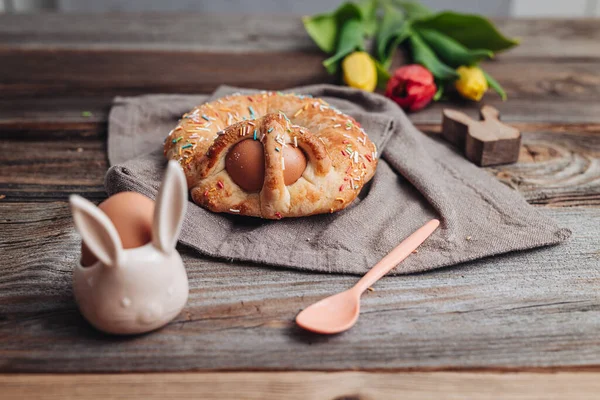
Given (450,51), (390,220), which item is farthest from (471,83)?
(390,220)

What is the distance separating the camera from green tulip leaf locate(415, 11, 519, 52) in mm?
1904

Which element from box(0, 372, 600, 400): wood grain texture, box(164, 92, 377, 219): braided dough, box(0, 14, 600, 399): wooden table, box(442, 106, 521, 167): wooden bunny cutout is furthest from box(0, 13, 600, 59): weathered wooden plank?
box(0, 372, 600, 400): wood grain texture

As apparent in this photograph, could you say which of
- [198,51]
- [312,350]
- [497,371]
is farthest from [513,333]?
[198,51]

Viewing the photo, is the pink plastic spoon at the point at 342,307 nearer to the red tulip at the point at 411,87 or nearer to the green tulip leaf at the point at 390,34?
the red tulip at the point at 411,87

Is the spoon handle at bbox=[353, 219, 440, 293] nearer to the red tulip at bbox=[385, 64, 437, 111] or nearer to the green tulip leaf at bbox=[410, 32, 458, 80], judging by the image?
the red tulip at bbox=[385, 64, 437, 111]

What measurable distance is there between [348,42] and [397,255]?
1.03 meters

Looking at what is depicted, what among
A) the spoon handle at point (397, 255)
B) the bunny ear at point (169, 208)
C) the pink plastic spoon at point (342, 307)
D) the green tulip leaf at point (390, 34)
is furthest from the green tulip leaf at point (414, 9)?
the bunny ear at point (169, 208)

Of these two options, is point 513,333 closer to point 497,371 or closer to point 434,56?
point 497,371

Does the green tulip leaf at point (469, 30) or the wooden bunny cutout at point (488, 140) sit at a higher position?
the green tulip leaf at point (469, 30)

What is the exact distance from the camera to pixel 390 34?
2.00 metres

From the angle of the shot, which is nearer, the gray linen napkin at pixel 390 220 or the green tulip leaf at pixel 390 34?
the gray linen napkin at pixel 390 220

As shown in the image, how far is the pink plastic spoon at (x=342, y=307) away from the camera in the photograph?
2.92ft

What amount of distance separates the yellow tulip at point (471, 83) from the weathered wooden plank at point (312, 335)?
0.82 meters

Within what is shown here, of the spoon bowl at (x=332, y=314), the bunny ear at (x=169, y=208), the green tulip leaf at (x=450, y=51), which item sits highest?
the bunny ear at (x=169, y=208)
